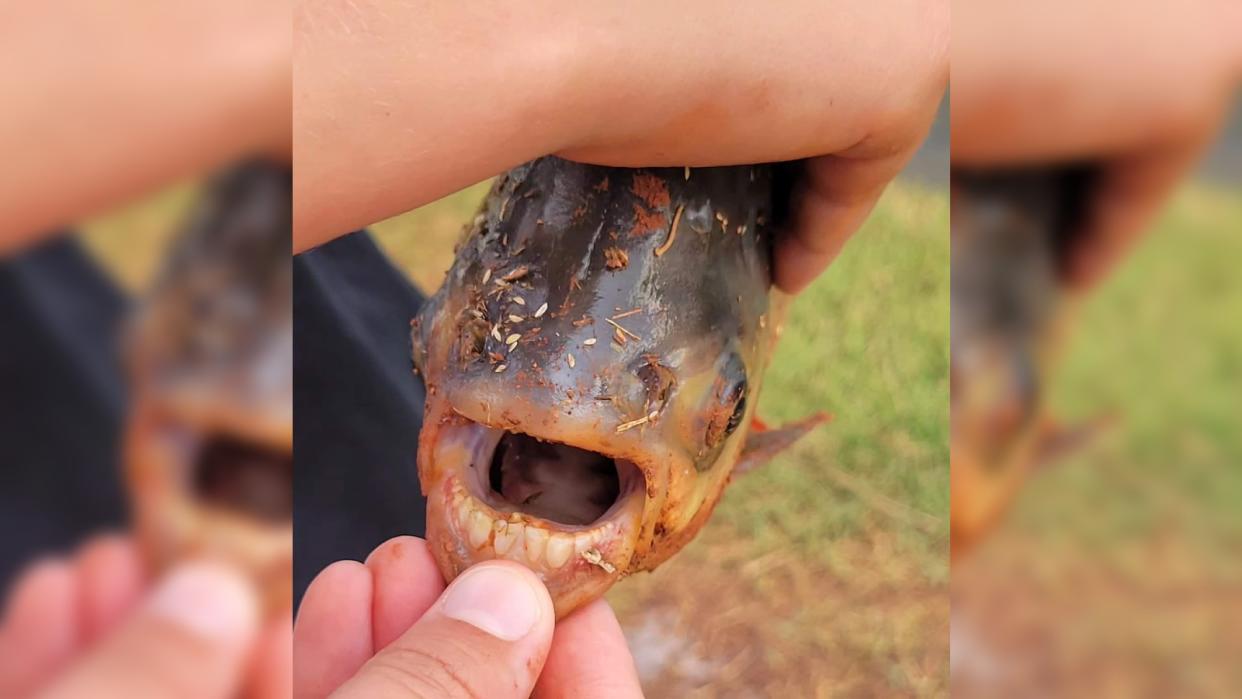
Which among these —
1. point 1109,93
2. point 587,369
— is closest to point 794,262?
point 587,369

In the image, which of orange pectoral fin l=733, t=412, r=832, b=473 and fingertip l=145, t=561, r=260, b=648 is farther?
orange pectoral fin l=733, t=412, r=832, b=473

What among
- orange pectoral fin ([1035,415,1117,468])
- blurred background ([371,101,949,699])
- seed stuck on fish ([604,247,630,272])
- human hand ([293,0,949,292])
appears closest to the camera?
orange pectoral fin ([1035,415,1117,468])

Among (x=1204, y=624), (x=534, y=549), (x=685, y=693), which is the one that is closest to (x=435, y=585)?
(x=534, y=549)

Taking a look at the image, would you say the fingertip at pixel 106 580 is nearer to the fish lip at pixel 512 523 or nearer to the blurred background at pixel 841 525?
the fish lip at pixel 512 523

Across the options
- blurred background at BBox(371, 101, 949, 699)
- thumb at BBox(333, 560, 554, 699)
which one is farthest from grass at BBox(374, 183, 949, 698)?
thumb at BBox(333, 560, 554, 699)

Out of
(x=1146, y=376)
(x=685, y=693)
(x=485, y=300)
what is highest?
(x=1146, y=376)

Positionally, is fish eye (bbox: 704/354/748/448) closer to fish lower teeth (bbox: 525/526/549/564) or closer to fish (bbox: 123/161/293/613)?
fish lower teeth (bbox: 525/526/549/564)

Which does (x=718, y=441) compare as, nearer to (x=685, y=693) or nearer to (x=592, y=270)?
(x=592, y=270)
